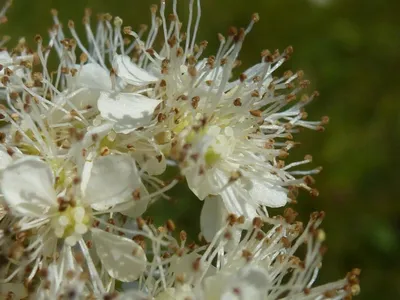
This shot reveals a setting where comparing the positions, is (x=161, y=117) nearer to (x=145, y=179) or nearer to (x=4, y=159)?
(x=145, y=179)

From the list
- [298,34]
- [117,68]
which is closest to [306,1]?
[298,34]

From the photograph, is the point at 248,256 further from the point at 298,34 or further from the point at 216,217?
the point at 298,34

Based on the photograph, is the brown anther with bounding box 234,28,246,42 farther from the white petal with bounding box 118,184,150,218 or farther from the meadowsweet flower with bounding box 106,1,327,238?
the white petal with bounding box 118,184,150,218

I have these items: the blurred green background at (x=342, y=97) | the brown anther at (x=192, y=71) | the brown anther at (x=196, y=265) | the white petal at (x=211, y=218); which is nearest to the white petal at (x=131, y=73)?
the brown anther at (x=192, y=71)

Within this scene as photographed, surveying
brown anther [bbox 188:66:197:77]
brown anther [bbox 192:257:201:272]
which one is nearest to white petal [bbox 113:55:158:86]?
brown anther [bbox 188:66:197:77]

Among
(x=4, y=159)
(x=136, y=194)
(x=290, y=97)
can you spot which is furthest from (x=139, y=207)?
(x=290, y=97)

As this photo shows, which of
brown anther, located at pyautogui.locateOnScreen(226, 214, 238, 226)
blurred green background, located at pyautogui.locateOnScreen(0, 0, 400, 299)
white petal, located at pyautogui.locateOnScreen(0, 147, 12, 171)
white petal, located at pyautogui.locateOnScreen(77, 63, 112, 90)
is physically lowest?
blurred green background, located at pyautogui.locateOnScreen(0, 0, 400, 299)
